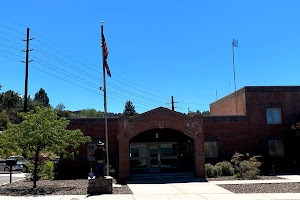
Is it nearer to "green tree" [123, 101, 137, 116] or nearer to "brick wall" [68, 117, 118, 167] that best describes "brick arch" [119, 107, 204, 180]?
"brick wall" [68, 117, 118, 167]

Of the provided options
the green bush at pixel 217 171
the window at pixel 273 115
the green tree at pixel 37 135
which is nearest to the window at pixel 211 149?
the green bush at pixel 217 171

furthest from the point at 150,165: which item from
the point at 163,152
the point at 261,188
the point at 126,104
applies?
the point at 126,104

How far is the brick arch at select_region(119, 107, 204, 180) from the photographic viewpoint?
20.3 metres

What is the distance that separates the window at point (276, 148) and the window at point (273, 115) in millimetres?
1631

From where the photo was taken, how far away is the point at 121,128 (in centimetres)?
2034

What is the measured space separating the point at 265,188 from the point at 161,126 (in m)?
7.27

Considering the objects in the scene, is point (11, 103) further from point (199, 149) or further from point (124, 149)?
point (199, 149)

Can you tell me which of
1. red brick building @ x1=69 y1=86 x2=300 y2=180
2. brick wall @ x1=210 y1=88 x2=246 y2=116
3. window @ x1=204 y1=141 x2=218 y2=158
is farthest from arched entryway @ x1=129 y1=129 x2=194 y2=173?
brick wall @ x1=210 y1=88 x2=246 y2=116

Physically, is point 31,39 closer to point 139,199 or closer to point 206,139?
point 206,139

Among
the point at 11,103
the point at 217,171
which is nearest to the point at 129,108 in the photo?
the point at 11,103

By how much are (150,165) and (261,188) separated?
9656 mm

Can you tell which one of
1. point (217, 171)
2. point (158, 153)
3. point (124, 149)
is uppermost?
point (124, 149)

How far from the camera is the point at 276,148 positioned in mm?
26141

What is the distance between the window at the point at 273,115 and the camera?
86.3ft
